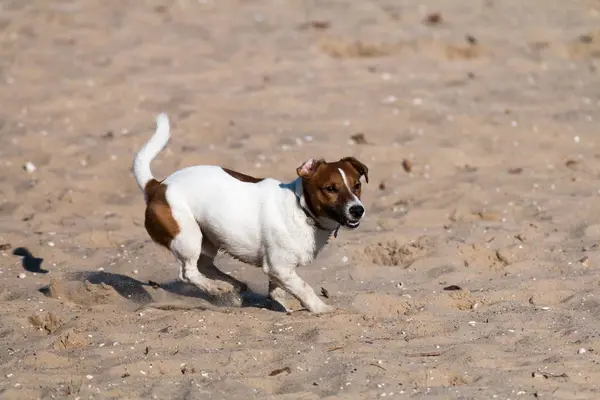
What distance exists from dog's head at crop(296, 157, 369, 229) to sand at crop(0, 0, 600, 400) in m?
0.65

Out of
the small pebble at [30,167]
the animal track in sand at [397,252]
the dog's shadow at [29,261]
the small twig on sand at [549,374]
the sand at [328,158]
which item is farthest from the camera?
the small pebble at [30,167]

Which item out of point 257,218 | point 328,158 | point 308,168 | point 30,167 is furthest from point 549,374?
point 30,167

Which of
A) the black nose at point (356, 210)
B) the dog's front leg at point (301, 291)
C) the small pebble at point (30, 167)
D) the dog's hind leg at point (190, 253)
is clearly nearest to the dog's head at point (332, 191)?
the black nose at point (356, 210)

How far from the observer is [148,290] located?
24.8 feet

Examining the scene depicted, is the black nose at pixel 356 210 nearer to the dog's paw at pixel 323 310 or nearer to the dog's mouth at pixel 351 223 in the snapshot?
the dog's mouth at pixel 351 223

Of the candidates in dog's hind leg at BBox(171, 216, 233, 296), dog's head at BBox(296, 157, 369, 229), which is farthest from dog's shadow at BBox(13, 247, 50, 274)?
dog's head at BBox(296, 157, 369, 229)

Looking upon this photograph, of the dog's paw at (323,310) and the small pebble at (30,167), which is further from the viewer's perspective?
the small pebble at (30,167)

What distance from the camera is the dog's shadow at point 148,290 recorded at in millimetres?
7391

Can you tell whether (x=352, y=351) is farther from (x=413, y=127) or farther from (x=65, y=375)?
(x=413, y=127)

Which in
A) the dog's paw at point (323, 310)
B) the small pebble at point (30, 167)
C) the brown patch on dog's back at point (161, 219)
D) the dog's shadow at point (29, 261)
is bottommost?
the small pebble at point (30, 167)

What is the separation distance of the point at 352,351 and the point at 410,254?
88.0 inches

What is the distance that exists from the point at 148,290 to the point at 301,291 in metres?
1.28

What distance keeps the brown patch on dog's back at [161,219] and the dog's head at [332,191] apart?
3.09ft

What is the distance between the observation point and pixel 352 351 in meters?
6.08
